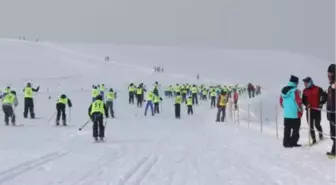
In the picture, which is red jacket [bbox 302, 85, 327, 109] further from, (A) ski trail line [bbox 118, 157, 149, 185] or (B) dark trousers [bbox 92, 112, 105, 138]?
(B) dark trousers [bbox 92, 112, 105, 138]

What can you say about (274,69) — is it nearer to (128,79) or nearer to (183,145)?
(128,79)

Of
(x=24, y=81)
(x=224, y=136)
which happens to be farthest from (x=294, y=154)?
(x=24, y=81)

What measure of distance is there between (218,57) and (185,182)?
312 feet

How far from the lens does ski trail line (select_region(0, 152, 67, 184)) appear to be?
8539mm

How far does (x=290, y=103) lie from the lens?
11.4m

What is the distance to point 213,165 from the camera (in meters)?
9.59

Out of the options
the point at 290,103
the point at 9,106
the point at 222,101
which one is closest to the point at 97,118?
the point at 290,103

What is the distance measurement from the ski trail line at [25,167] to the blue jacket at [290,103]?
17.0 ft

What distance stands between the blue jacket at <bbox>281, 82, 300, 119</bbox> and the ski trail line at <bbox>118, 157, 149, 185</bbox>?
3368 mm

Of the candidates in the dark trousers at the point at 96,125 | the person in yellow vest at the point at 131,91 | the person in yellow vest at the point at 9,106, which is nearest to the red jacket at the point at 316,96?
the dark trousers at the point at 96,125

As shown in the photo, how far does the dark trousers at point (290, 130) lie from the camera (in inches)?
448

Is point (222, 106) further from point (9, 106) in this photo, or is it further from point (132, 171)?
point (132, 171)

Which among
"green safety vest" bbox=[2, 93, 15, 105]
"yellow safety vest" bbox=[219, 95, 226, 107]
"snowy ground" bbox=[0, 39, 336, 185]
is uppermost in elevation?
"green safety vest" bbox=[2, 93, 15, 105]

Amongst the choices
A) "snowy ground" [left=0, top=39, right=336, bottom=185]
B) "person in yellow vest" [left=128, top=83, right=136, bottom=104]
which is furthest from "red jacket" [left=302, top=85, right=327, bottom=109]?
"person in yellow vest" [left=128, top=83, right=136, bottom=104]
